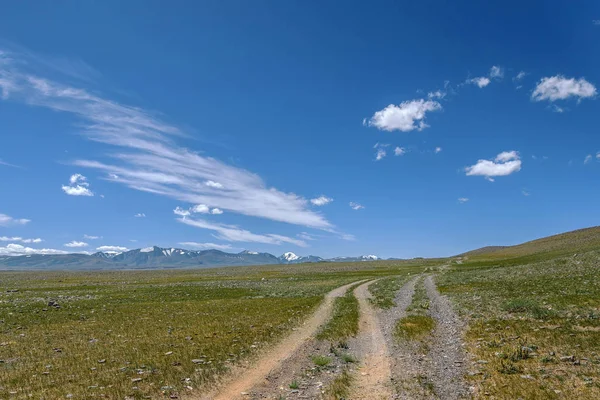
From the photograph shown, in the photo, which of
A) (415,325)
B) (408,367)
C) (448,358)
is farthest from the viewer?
(415,325)

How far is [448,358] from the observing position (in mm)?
15875

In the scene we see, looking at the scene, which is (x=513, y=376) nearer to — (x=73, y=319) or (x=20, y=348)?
(x=20, y=348)

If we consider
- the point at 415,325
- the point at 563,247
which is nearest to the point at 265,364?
the point at 415,325

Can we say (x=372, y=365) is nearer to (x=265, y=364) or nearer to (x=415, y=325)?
(x=265, y=364)

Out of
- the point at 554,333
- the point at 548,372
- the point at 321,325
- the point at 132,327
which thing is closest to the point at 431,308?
the point at 321,325

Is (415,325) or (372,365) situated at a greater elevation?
(415,325)

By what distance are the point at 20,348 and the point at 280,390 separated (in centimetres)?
1745

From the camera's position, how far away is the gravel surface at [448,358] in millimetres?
12039

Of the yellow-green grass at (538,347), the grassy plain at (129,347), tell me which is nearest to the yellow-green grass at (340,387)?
the yellow-green grass at (538,347)

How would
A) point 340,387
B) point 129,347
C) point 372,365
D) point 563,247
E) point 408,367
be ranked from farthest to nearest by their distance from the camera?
point 563,247 < point 129,347 < point 372,365 < point 408,367 < point 340,387

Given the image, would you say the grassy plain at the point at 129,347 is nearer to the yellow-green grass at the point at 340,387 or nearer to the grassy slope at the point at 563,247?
the yellow-green grass at the point at 340,387

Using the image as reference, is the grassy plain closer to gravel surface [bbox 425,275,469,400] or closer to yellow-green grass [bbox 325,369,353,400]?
yellow-green grass [bbox 325,369,353,400]

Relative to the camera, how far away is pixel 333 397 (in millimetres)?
11961

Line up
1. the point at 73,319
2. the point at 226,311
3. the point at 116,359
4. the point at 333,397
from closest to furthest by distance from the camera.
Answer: the point at 333,397
the point at 116,359
the point at 73,319
the point at 226,311
